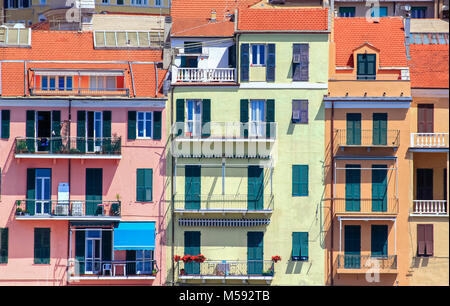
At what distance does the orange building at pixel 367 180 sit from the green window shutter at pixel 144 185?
10.8 meters

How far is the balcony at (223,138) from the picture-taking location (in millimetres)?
58406

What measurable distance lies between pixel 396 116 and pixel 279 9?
32.2 feet

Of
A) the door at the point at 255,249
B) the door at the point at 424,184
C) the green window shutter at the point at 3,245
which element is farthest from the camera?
the door at the point at 424,184

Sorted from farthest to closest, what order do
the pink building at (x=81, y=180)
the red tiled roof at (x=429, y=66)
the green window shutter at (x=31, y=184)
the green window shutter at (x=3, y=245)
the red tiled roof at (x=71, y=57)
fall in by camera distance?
the red tiled roof at (x=429, y=66)
the red tiled roof at (x=71, y=57)
the green window shutter at (x=31, y=184)
the green window shutter at (x=3, y=245)
the pink building at (x=81, y=180)

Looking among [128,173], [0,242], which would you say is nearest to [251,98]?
[128,173]

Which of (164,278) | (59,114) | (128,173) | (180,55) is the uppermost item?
(180,55)

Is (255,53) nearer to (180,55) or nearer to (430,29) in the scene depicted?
(180,55)

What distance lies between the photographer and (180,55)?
60.5m

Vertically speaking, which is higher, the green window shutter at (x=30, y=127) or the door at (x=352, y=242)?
the green window shutter at (x=30, y=127)

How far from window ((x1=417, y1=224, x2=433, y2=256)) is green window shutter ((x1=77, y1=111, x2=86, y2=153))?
69.2ft

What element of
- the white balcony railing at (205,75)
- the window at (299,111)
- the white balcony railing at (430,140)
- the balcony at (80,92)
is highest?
the white balcony railing at (205,75)

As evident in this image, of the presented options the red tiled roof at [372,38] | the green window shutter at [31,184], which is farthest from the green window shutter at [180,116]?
the red tiled roof at [372,38]

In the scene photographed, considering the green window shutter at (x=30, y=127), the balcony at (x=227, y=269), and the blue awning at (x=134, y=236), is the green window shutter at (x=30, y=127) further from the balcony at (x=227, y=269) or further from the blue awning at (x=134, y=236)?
the balcony at (x=227, y=269)

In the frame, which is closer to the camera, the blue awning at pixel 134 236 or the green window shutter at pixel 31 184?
the blue awning at pixel 134 236
